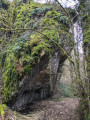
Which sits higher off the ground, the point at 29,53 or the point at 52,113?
the point at 29,53

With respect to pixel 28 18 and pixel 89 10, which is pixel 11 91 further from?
pixel 89 10

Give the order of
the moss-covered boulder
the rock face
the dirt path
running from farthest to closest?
1. the rock face
2. the dirt path
3. the moss-covered boulder

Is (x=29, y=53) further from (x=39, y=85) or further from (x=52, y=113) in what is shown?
(x=39, y=85)

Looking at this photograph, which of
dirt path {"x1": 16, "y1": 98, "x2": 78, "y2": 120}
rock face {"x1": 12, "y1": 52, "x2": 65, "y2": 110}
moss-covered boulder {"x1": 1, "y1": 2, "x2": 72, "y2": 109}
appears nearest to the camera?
moss-covered boulder {"x1": 1, "y1": 2, "x2": 72, "y2": 109}

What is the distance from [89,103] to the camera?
425cm

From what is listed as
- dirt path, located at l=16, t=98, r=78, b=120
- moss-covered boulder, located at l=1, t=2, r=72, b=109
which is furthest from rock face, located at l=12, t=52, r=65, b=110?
dirt path, located at l=16, t=98, r=78, b=120

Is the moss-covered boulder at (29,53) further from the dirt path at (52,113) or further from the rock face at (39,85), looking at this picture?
the dirt path at (52,113)

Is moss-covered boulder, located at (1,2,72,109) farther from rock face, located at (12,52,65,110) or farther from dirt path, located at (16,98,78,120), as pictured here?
dirt path, located at (16,98,78,120)

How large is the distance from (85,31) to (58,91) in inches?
408

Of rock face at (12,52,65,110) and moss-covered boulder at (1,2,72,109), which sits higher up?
moss-covered boulder at (1,2,72,109)

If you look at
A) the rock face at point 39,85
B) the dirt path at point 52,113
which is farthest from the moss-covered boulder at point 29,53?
the dirt path at point 52,113

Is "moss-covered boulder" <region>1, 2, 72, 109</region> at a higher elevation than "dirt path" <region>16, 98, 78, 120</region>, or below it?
higher

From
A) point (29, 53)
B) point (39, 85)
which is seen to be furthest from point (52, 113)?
point (39, 85)

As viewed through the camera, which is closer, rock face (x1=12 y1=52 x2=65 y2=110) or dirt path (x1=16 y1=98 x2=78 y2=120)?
dirt path (x1=16 y1=98 x2=78 y2=120)
